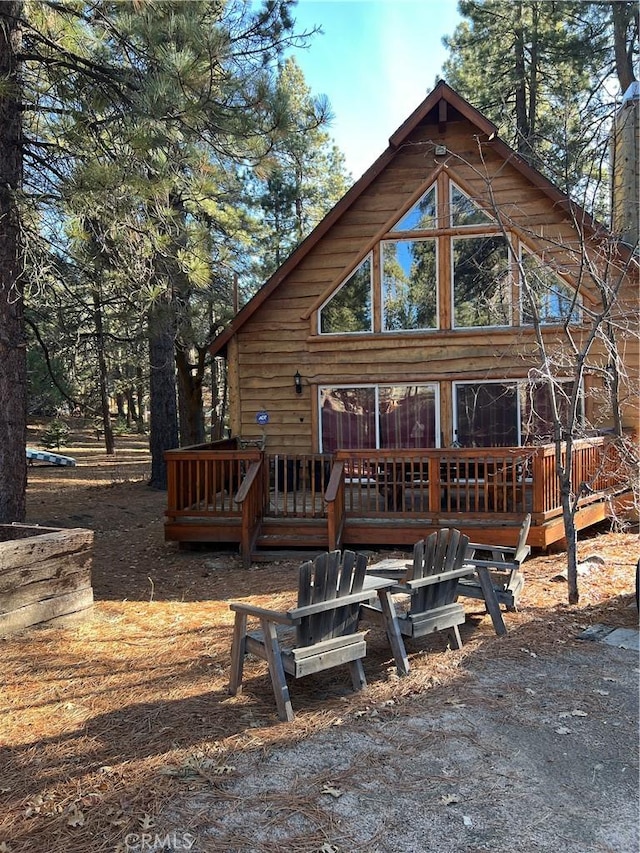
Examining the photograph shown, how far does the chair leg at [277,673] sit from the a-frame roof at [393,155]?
321 inches

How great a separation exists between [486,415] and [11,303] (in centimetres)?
727

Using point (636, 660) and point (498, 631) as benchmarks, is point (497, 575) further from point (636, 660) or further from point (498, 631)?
point (636, 660)

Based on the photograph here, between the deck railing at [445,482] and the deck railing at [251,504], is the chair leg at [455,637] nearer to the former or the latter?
the deck railing at [445,482]

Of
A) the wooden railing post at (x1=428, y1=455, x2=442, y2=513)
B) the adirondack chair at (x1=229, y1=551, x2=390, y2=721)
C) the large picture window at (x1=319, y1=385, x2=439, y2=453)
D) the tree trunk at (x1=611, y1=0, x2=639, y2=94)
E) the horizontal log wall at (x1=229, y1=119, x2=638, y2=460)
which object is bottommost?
the adirondack chair at (x1=229, y1=551, x2=390, y2=721)

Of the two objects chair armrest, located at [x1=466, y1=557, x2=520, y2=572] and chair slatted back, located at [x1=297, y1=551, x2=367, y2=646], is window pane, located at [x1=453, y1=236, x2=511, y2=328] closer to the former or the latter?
chair armrest, located at [x1=466, y1=557, x2=520, y2=572]

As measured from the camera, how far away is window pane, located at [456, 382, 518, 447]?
10930 mm

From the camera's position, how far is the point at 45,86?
26.4 ft

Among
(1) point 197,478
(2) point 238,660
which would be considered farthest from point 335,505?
(2) point 238,660

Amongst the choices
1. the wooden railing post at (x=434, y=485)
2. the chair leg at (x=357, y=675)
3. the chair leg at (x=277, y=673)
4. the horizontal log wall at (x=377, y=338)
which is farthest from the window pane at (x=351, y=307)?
the chair leg at (x=277, y=673)

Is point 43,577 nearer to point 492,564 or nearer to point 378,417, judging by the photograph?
point 492,564

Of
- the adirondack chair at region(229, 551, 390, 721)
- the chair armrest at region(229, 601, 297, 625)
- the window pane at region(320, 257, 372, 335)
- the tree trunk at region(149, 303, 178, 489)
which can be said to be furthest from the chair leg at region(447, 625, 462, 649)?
the tree trunk at region(149, 303, 178, 489)

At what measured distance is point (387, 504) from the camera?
355 inches

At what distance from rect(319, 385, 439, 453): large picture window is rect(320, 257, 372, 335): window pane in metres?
1.06

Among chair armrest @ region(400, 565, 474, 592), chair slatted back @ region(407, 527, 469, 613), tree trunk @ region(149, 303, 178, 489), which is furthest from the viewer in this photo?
tree trunk @ region(149, 303, 178, 489)
